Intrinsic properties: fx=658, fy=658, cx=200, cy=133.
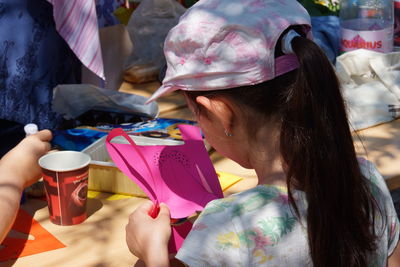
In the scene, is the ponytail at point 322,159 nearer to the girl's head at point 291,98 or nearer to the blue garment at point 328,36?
the girl's head at point 291,98

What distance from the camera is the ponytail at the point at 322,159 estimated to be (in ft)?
3.35

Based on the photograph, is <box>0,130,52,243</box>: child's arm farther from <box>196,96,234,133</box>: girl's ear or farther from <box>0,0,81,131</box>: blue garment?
<box>196,96,234,133</box>: girl's ear

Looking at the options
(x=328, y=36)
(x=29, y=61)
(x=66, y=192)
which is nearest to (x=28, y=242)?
(x=66, y=192)

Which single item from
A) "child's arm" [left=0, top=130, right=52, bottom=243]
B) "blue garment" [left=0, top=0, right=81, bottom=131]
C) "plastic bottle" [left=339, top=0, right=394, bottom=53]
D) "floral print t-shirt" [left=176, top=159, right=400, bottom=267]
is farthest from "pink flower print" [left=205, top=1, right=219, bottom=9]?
"plastic bottle" [left=339, top=0, right=394, bottom=53]

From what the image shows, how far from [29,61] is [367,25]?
1189mm

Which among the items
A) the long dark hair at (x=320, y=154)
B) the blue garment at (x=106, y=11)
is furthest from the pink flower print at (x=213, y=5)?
the blue garment at (x=106, y=11)

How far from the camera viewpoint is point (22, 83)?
193cm

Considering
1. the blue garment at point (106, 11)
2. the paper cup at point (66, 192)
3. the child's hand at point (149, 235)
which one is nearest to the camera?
the child's hand at point (149, 235)

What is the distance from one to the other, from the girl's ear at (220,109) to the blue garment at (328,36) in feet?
4.02

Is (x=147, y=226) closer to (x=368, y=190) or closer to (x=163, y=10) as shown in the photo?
(x=368, y=190)

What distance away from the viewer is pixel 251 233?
3.28ft

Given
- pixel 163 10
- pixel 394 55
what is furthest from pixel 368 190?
pixel 163 10

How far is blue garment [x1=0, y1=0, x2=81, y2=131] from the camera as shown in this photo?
1.87 metres

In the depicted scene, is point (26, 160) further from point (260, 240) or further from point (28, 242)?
point (260, 240)
